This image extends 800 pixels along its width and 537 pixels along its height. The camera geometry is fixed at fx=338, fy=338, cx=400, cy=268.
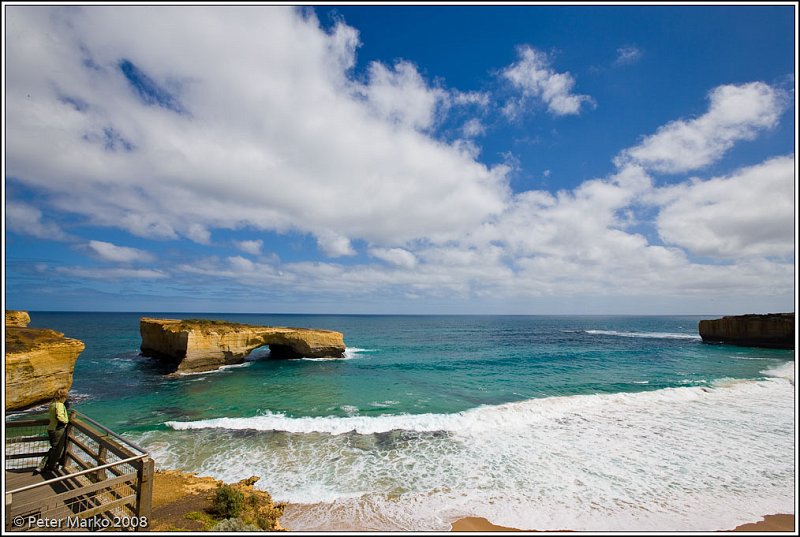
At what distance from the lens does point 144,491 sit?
682 centimetres

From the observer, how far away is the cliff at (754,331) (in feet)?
168

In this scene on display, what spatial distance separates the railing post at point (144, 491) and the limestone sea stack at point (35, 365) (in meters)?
17.3

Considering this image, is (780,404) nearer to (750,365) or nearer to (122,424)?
(750,365)

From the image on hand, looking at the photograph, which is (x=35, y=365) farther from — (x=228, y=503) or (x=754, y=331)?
(x=754, y=331)

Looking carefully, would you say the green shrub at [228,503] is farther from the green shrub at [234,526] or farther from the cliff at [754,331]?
the cliff at [754,331]

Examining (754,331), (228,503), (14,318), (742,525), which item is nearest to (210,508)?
(228,503)

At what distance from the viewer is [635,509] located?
9.89m

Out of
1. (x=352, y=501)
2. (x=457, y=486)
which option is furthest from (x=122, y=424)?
(x=457, y=486)

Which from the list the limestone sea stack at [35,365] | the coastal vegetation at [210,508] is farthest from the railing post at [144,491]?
the limestone sea stack at [35,365]

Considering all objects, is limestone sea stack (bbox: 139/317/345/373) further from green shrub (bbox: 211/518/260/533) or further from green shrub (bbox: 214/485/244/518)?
green shrub (bbox: 211/518/260/533)

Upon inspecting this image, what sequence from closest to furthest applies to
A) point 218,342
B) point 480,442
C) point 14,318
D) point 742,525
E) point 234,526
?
1. point 234,526
2. point 742,525
3. point 480,442
4. point 14,318
5. point 218,342

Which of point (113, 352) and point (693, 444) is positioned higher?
point (693, 444)

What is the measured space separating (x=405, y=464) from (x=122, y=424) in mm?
14457

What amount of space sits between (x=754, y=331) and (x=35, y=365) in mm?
85836
